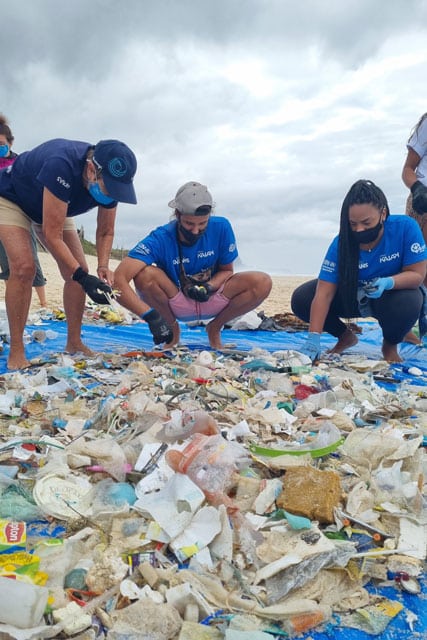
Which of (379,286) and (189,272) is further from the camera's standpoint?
(189,272)

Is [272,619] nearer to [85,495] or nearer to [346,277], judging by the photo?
[85,495]

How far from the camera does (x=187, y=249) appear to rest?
3578 millimetres

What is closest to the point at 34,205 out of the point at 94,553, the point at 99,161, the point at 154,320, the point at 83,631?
the point at 99,161

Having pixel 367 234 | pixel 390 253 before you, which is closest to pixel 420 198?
pixel 390 253

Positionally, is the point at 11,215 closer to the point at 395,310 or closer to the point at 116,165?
the point at 116,165

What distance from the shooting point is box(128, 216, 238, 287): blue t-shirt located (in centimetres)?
358

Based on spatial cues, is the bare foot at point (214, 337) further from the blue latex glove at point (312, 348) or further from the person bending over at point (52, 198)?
the person bending over at point (52, 198)

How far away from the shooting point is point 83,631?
3.38ft

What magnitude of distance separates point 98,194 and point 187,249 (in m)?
0.76

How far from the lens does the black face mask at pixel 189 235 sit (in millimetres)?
3453

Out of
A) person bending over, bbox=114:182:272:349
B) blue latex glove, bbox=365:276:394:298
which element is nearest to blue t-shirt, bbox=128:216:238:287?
person bending over, bbox=114:182:272:349

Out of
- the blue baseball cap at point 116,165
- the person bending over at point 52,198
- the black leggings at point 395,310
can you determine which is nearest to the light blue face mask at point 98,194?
the person bending over at point 52,198

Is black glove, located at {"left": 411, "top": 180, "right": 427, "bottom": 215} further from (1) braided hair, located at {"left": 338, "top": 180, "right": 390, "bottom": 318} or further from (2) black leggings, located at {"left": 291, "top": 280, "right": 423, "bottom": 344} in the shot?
(2) black leggings, located at {"left": 291, "top": 280, "right": 423, "bottom": 344}

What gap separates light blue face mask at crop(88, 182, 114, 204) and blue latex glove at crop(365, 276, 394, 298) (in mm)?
1736
